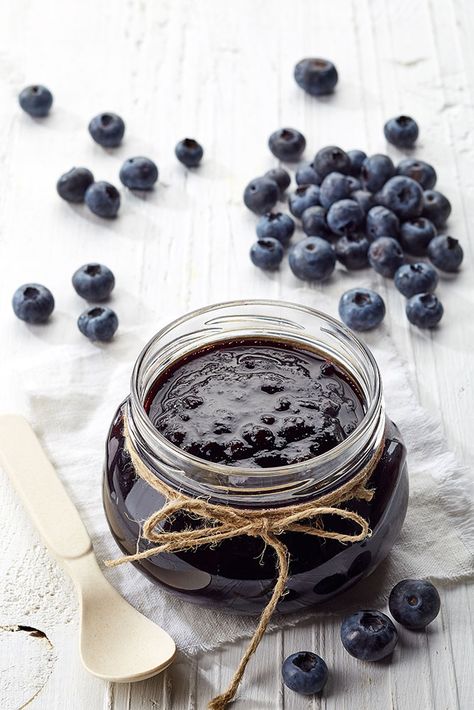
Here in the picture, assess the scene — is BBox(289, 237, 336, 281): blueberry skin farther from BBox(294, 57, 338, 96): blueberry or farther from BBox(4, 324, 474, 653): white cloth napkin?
BBox(294, 57, 338, 96): blueberry

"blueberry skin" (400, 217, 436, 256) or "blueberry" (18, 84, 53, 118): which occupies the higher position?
"blueberry" (18, 84, 53, 118)

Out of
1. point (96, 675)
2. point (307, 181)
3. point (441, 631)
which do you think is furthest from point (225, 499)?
point (307, 181)

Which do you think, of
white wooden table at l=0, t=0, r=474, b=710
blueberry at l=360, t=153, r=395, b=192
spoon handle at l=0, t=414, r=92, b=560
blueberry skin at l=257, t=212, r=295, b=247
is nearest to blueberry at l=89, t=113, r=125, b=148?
white wooden table at l=0, t=0, r=474, b=710

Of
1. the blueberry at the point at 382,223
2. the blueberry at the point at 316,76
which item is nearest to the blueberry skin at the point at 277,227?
→ the blueberry at the point at 382,223

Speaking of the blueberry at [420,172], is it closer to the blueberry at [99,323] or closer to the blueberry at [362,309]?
the blueberry at [362,309]

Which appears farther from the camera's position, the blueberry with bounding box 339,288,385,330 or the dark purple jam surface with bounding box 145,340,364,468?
the blueberry with bounding box 339,288,385,330

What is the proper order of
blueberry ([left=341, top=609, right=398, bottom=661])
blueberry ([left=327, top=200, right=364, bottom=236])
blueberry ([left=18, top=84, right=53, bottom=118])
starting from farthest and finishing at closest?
blueberry ([left=18, top=84, right=53, bottom=118]) < blueberry ([left=327, top=200, right=364, bottom=236]) < blueberry ([left=341, top=609, right=398, bottom=661])
